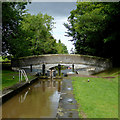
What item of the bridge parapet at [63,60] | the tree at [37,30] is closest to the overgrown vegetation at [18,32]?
the tree at [37,30]

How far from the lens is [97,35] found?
92.6 feet

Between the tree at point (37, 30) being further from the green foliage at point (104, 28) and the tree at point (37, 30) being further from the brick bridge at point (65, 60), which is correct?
the green foliage at point (104, 28)

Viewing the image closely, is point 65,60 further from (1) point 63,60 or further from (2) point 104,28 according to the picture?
(2) point 104,28

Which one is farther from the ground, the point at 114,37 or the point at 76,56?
the point at 114,37

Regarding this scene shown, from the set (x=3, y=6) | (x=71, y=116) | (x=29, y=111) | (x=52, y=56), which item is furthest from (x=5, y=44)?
(x=71, y=116)

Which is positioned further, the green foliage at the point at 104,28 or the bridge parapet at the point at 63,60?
the bridge parapet at the point at 63,60

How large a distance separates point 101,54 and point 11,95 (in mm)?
26229

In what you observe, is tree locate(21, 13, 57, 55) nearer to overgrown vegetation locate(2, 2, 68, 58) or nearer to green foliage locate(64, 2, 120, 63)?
overgrown vegetation locate(2, 2, 68, 58)

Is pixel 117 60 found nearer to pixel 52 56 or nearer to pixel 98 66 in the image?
pixel 98 66

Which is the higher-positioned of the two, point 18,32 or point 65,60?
point 18,32

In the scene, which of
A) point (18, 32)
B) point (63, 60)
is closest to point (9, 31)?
point (18, 32)

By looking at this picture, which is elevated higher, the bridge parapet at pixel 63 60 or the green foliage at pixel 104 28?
the green foliage at pixel 104 28

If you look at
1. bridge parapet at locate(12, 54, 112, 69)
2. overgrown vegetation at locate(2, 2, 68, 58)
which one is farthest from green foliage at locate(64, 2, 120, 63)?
overgrown vegetation at locate(2, 2, 68, 58)

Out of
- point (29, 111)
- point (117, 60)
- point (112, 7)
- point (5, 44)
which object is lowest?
point (29, 111)
